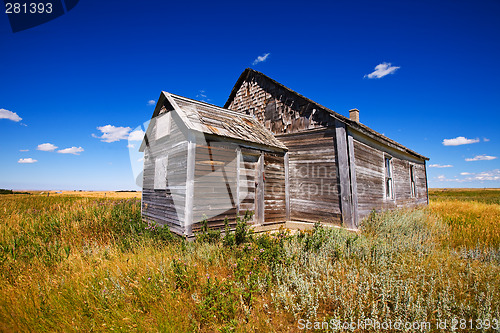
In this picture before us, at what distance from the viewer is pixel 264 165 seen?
847 cm

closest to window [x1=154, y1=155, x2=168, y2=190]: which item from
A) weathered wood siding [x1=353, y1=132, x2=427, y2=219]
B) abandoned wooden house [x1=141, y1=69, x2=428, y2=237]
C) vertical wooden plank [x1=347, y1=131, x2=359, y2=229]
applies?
abandoned wooden house [x1=141, y1=69, x2=428, y2=237]

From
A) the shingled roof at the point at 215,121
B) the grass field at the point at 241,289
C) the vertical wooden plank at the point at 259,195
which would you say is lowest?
the grass field at the point at 241,289

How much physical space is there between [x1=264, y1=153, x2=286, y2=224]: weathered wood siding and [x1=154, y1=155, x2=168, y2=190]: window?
3683mm

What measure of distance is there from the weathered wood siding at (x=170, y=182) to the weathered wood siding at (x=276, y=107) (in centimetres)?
438

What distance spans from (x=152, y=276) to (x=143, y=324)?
0.93m

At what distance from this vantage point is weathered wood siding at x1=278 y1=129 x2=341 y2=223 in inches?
323

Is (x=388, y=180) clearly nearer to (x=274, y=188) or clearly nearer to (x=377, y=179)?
(x=377, y=179)

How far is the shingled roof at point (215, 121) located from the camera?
6.95 m

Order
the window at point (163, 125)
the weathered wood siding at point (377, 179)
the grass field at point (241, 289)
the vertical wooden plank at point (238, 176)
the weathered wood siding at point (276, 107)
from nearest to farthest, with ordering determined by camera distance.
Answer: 1. the grass field at point (241, 289)
2. the vertical wooden plank at point (238, 176)
3. the window at point (163, 125)
4. the weathered wood siding at point (377, 179)
5. the weathered wood siding at point (276, 107)

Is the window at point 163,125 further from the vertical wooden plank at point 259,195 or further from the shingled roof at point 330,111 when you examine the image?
the shingled roof at point 330,111

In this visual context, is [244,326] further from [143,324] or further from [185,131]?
[185,131]

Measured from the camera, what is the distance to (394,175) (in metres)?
11.3

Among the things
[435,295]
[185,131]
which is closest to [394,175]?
[435,295]

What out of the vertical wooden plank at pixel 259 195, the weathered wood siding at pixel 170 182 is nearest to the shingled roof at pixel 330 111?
the vertical wooden plank at pixel 259 195
